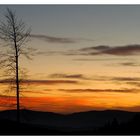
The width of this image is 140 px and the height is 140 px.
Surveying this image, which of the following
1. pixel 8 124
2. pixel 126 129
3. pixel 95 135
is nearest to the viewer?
pixel 95 135

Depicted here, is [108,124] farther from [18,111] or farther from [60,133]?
[18,111]

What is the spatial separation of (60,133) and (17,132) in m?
3.27

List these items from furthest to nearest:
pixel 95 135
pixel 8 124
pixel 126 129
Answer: pixel 8 124 < pixel 126 129 < pixel 95 135

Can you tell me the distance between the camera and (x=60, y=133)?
31.8 metres

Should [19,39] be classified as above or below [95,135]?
above

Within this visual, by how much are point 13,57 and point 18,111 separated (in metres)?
3.82

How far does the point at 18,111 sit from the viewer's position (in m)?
34.4
